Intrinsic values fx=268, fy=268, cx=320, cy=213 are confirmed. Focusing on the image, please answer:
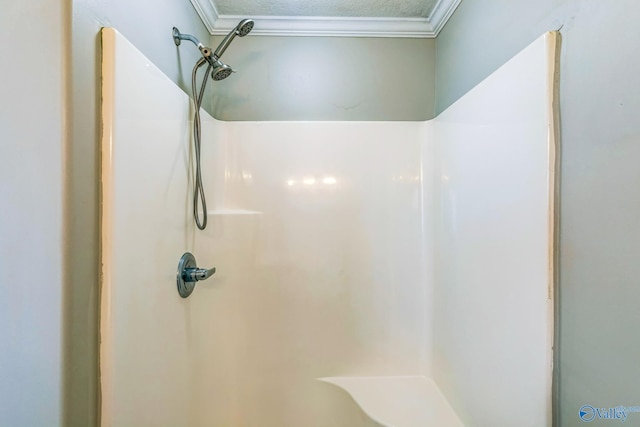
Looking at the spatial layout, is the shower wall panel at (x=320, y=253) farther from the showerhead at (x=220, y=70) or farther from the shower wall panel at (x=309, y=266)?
the showerhead at (x=220, y=70)

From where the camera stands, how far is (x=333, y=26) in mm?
1375

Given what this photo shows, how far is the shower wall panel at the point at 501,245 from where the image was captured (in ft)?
2.23

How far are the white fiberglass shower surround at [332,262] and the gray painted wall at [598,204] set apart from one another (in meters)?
0.04

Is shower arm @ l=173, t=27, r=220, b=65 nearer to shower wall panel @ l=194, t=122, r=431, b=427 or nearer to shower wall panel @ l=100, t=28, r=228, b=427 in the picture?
shower wall panel @ l=100, t=28, r=228, b=427

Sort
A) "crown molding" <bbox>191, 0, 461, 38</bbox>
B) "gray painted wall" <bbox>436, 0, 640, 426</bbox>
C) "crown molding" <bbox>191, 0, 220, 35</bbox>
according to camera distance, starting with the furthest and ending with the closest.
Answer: "crown molding" <bbox>191, 0, 461, 38</bbox>, "crown molding" <bbox>191, 0, 220, 35</bbox>, "gray painted wall" <bbox>436, 0, 640, 426</bbox>

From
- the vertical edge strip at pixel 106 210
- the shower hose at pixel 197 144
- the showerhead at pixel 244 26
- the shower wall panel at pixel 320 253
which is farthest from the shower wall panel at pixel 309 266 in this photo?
the vertical edge strip at pixel 106 210

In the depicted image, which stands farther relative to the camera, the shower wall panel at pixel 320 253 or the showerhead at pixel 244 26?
the shower wall panel at pixel 320 253

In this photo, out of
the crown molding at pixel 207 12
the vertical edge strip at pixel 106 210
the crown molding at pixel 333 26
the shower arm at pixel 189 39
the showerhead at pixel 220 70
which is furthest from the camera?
the crown molding at pixel 333 26

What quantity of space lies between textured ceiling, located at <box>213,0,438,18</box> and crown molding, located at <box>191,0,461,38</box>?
2cm

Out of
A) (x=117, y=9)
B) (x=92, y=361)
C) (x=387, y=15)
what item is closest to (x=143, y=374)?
(x=92, y=361)

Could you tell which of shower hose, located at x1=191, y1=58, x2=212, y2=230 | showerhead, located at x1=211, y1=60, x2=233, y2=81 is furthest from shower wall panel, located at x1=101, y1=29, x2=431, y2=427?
showerhead, located at x1=211, y1=60, x2=233, y2=81

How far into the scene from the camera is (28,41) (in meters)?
0.55

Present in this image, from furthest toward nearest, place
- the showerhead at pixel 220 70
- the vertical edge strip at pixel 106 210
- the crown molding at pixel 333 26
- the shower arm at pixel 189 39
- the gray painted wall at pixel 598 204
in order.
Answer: the crown molding at pixel 333 26, the showerhead at pixel 220 70, the shower arm at pixel 189 39, the vertical edge strip at pixel 106 210, the gray painted wall at pixel 598 204

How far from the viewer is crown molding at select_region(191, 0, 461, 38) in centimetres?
136
